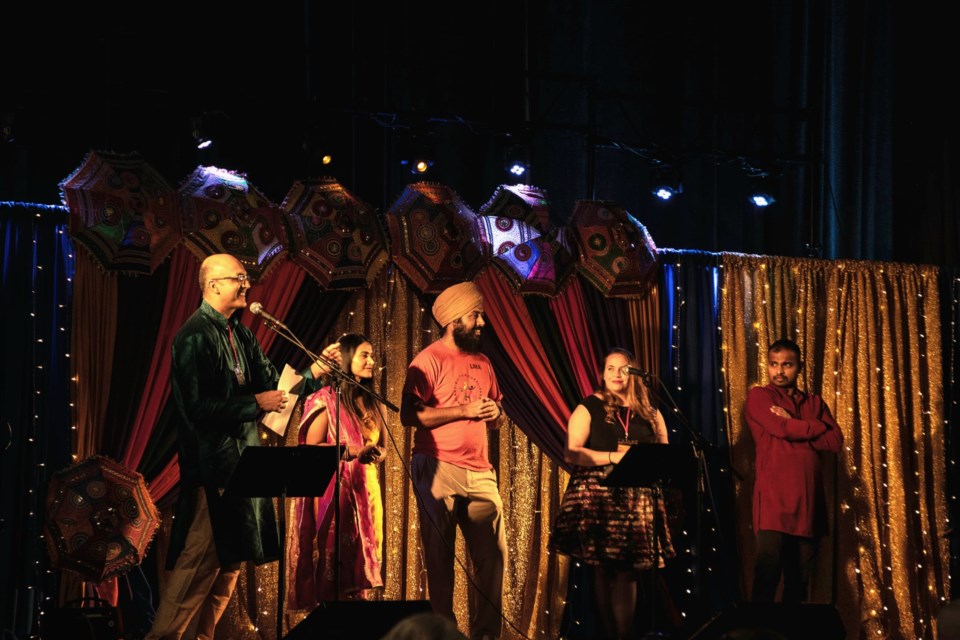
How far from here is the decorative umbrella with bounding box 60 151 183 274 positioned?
7.36 m

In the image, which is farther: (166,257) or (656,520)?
(166,257)

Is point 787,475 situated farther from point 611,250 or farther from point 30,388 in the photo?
point 30,388

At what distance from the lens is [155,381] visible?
25.0 ft

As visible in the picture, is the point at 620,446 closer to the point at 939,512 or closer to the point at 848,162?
the point at 939,512

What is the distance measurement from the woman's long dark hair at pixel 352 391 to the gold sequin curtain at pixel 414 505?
28.9 inches

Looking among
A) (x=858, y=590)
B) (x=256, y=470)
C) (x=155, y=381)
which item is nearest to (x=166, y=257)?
(x=155, y=381)

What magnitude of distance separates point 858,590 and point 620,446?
268cm

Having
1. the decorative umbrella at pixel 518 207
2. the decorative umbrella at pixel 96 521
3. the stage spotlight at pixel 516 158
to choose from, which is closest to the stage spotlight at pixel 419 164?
the decorative umbrella at pixel 518 207

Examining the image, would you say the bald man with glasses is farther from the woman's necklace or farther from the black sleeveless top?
the woman's necklace

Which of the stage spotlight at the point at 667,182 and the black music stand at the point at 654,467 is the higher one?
the stage spotlight at the point at 667,182

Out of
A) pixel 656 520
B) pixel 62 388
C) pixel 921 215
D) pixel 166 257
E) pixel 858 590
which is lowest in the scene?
pixel 858 590

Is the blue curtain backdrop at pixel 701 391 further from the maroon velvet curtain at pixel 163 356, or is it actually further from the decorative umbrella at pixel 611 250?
the maroon velvet curtain at pixel 163 356

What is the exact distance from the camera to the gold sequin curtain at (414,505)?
8297 millimetres

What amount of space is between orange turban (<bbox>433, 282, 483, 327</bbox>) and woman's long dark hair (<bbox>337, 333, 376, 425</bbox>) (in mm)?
502
